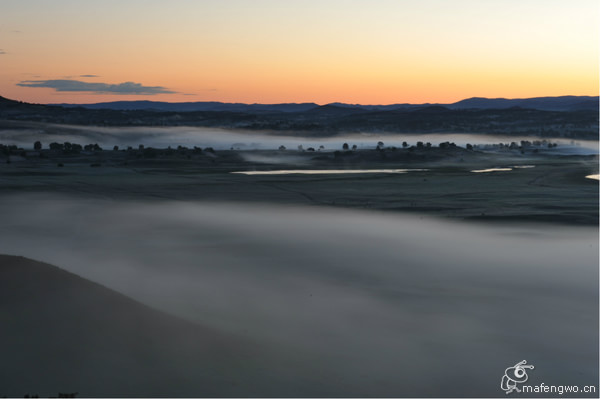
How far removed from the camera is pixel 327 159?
58688mm

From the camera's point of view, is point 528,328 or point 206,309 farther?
point 206,309

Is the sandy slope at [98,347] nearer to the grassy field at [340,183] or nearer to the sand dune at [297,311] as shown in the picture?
the sand dune at [297,311]

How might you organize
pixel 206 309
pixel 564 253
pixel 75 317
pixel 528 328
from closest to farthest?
pixel 75 317, pixel 528 328, pixel 206 309, pixel 564 253

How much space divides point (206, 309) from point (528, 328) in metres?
5.12

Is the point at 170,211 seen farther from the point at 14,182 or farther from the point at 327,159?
the point at 327,159

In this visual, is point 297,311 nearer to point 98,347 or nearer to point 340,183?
point 98,347

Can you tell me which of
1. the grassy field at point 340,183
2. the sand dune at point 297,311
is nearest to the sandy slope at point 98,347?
the sand dune at point 297,311

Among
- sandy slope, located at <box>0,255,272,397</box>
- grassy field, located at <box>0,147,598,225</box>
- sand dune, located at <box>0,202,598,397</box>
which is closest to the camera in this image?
sandy slope, located at <box>0,255,272,397</box>

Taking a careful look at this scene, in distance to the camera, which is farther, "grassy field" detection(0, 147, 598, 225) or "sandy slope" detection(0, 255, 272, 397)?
"grassy field" detection(0, 147, 598, 225)

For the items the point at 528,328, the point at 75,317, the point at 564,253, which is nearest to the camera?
the point at 75,317

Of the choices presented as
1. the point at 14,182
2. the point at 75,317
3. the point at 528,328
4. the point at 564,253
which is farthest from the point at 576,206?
the point at 14,182

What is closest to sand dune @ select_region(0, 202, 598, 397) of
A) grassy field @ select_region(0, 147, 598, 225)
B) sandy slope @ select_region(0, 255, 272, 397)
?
sandy slope @ select_region(0, 255, 272, 397)

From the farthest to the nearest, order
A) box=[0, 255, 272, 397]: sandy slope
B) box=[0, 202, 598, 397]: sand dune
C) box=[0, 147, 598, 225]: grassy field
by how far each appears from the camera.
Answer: box=[0, 147, 598, 225]: grassy field, box=[0, 202, 598, 397]: sand dune, box=[0, 255, 272, 397]: sandy slope

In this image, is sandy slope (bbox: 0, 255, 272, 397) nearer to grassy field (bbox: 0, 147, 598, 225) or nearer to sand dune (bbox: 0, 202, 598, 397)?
sand dune (bbox: 0, 202, 598, 397)
